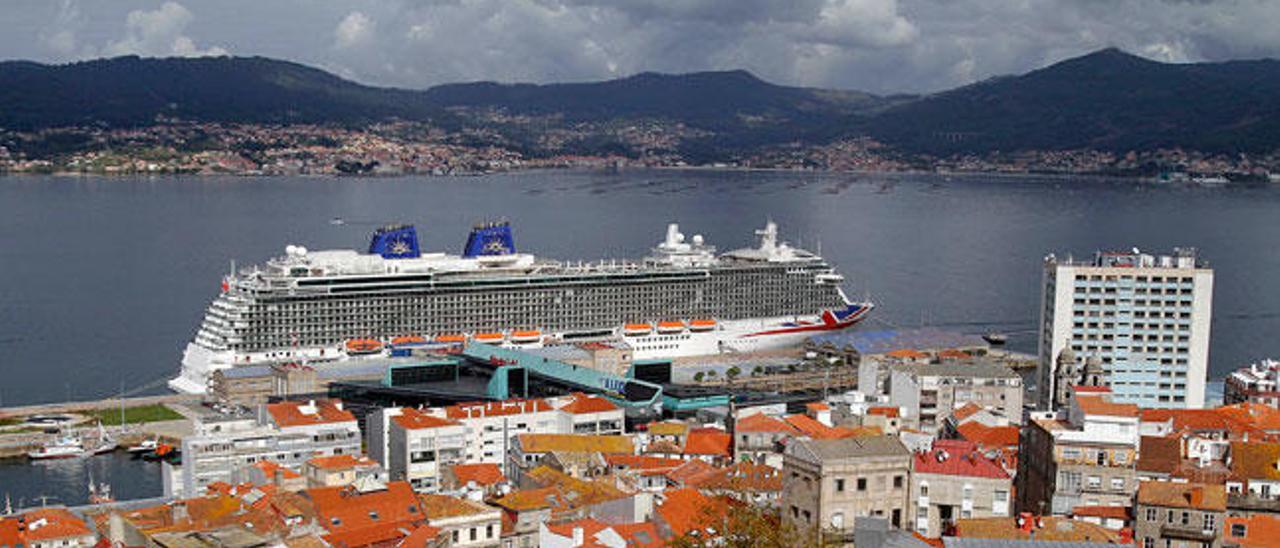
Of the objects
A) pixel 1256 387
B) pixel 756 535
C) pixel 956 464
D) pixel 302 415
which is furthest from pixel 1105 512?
pixel 1256 387

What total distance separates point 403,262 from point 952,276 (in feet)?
131

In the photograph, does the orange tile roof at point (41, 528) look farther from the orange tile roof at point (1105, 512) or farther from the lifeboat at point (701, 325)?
the lifeboat at point (701, 325)

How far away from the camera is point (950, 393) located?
96.3 ft

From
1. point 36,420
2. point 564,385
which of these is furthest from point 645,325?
point 36,420

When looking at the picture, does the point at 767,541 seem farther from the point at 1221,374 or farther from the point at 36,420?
the point at 1221,374

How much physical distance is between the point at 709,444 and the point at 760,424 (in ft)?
3.62

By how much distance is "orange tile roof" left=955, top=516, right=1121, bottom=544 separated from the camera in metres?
16.3

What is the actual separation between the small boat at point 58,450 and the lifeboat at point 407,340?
51.1ft

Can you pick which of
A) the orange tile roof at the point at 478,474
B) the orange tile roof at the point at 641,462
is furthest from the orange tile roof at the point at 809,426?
the orange tile roof at the point at 478,474

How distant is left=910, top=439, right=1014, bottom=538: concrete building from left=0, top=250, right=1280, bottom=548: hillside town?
0.04 meters

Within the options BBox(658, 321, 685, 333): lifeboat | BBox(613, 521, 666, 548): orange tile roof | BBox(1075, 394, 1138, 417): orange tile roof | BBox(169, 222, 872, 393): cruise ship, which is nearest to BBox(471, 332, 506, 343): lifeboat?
BBox(169, 222, 872, 393): cruise ship

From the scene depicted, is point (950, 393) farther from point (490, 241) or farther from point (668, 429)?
point (490, 241)

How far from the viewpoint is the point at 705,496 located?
20953 mm

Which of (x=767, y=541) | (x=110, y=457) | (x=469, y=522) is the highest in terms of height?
(x=767, y=541)
